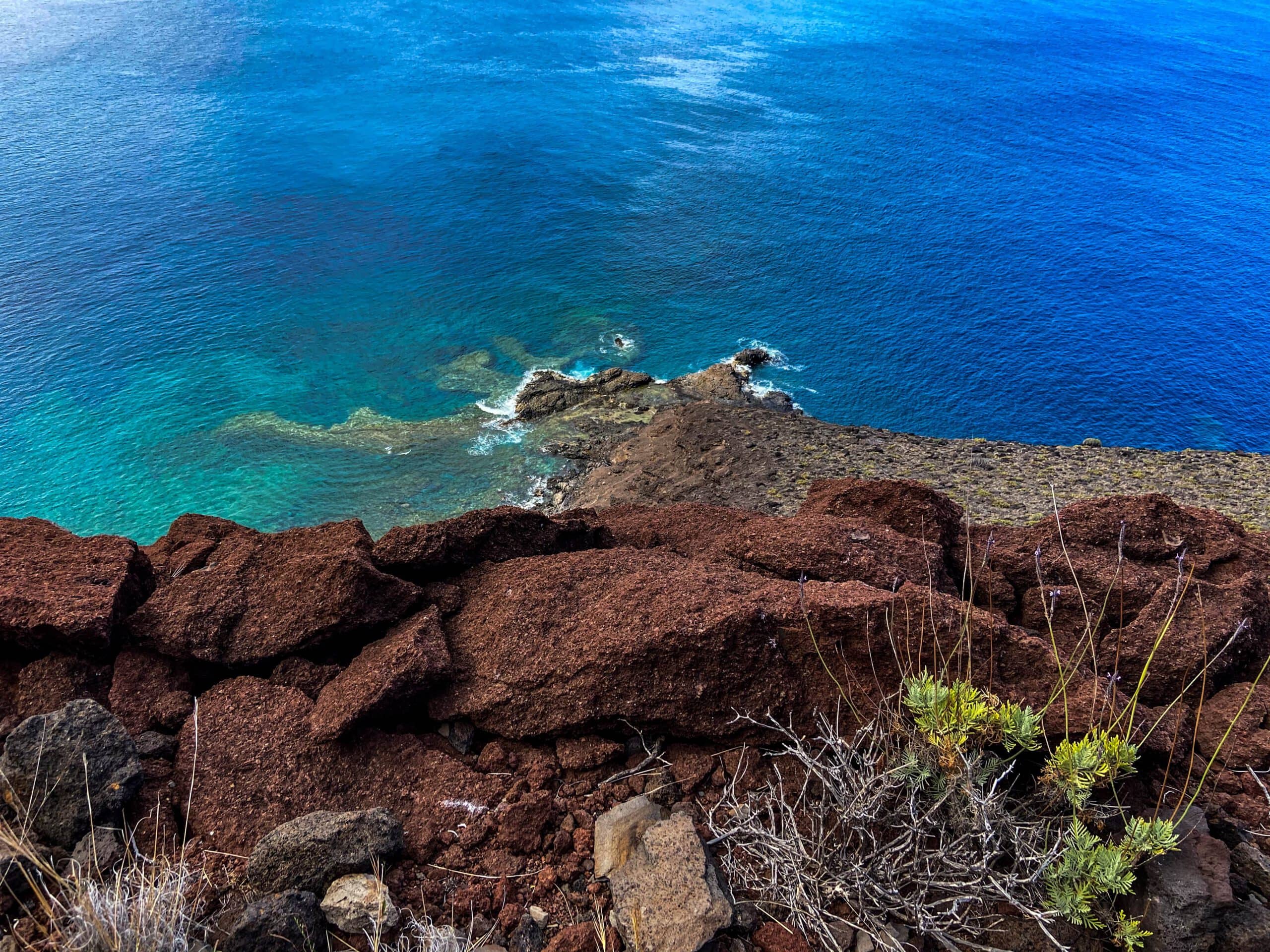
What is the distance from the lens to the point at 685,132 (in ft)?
285

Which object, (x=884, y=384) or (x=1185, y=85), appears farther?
(x=1185, y=85)

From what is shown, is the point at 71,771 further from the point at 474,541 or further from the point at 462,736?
the point at 474,541

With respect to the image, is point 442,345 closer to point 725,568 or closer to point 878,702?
point 725,568

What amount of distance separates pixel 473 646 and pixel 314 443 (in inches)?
1560

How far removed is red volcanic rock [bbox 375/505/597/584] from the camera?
1359 centimetres

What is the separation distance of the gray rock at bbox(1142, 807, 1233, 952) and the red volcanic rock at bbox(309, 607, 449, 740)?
28.8ft

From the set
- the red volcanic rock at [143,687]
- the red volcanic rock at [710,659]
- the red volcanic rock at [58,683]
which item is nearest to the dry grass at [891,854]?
the red volcanic rock at [710,659]

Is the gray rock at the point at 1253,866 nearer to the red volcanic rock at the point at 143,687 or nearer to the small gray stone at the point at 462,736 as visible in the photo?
the small gray stone at the point at 462,736

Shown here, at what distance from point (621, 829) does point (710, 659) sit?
8.08 feet

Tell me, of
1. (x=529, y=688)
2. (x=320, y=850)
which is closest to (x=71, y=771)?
(x=320, y=850)

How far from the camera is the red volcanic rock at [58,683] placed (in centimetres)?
1095

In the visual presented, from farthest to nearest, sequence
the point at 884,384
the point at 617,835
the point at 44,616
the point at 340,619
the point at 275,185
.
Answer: the point at 275,185 → the point at 884,384 → the point at 340,619 → the point at 44,616 → the point at 617,835

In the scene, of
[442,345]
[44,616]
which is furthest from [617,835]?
[442,345]

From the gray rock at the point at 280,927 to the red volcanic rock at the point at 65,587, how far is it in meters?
5.87
